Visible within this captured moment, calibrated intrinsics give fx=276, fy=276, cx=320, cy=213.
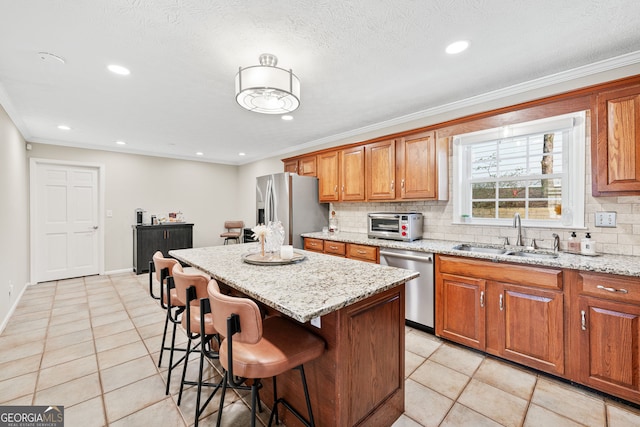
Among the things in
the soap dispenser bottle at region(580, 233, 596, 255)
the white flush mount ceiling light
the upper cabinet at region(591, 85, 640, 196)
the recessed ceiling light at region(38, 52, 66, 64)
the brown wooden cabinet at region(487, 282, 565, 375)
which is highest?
the recessed ceiling light at region(38, 52, 66, 64)

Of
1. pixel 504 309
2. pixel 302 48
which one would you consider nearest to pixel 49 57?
pixel 302 48

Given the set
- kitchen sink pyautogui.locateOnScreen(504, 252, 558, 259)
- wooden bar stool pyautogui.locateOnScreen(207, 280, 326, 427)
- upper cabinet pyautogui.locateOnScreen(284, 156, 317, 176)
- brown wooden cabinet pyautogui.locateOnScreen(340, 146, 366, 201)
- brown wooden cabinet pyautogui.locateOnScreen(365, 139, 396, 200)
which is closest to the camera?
wooden bar stool pyautogui.locateOnScreen(207, 280, 326, 427)

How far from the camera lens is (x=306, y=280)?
1.61m

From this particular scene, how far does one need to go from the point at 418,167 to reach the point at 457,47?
1.41 metres

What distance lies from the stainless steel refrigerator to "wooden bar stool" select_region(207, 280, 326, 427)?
9.14 feet

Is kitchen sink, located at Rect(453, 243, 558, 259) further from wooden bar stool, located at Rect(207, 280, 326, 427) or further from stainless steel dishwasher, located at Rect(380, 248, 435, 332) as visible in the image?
wooden bar stool, located at Rect(207, 280, 326, 427)

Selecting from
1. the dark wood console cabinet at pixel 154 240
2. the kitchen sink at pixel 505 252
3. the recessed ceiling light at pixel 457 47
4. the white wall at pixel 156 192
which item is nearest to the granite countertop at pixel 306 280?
the kitchen sink at pixel 505 252

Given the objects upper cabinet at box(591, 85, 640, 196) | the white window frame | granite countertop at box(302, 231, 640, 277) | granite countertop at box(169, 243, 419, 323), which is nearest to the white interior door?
granite countertop at box(169, 243, 419, 323)

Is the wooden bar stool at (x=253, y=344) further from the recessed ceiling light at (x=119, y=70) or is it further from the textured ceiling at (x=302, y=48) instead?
the recessed ceiling light at (x=119, y=70)

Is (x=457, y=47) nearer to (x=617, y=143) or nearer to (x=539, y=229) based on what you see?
Answer: (x=617, y=143)

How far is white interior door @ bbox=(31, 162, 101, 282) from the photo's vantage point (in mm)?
4727

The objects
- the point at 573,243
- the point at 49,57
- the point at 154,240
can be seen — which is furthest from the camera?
the point at 154,240

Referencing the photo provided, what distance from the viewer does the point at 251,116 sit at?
3621 millimetres

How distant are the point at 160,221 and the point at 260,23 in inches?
204
